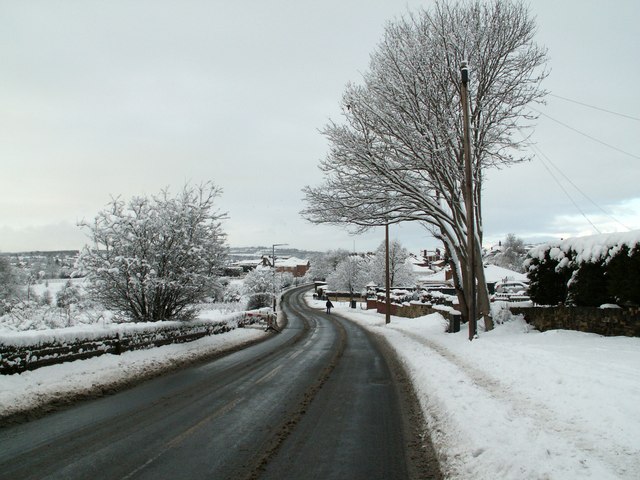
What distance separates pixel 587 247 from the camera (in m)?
13.7

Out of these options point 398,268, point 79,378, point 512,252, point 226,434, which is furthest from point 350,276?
point 226,434

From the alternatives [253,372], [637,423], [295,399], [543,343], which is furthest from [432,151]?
[637,423]

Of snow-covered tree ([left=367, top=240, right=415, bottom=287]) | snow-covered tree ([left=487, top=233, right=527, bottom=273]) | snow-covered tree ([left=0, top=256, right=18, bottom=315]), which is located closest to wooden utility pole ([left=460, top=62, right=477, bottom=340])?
snow-covered tree ([left=0, top=256, right=18, bottom=315])

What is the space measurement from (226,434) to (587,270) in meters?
11.9

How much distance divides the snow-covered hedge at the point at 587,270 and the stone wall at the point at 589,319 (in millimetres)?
373

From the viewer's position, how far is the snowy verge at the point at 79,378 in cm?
766

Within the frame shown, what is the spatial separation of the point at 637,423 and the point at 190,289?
597 inches

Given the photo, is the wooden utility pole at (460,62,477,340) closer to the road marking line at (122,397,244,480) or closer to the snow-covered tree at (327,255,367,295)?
the road marking line at (122,397,244,480)

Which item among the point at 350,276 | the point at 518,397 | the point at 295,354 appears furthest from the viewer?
the point at 350,276

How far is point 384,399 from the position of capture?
860cm

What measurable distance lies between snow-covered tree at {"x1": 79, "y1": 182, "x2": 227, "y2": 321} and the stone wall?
12.2 meters

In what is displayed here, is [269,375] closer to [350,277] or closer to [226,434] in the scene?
[226,434]

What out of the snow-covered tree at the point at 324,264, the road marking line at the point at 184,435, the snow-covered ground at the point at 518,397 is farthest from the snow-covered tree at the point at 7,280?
the snow-covered tree at the point at 324,264

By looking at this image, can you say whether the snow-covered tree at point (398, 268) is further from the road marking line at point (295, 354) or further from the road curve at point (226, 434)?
the road curve at point (226, 434)
